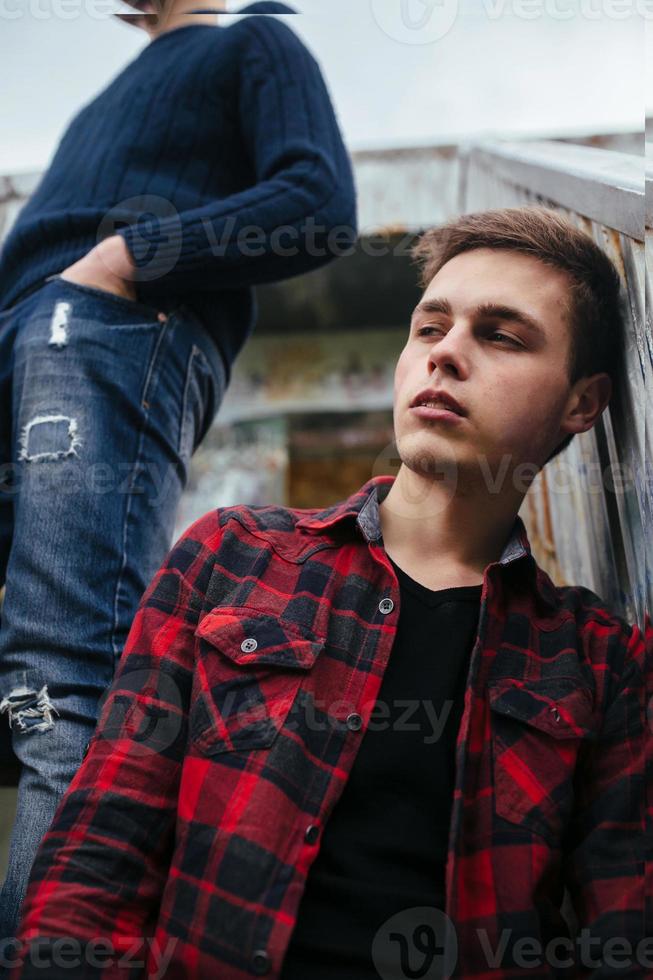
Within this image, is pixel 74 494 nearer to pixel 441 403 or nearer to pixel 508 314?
pixel 441 403

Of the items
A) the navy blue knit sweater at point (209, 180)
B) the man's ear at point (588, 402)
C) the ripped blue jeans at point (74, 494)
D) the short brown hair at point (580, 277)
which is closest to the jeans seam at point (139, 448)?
the ripped blue jeans at point (74, 494)

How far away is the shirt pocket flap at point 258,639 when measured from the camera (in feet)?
4.00

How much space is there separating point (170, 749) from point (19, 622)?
36 cm

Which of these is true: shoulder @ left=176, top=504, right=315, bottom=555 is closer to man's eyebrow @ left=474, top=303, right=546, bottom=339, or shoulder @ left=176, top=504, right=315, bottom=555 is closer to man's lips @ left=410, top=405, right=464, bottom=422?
man's lips @ left=410, top=405, right=464, bottom=422

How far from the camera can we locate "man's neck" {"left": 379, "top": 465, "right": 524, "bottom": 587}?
1.43m

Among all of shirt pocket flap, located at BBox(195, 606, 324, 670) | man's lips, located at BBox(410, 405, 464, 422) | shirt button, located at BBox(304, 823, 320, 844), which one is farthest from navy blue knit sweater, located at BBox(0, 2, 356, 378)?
shirt button, located at BBox(304, 823, 320, 844)

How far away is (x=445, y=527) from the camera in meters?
1.45

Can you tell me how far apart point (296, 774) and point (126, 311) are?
91 cm

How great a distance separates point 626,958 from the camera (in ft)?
3.41

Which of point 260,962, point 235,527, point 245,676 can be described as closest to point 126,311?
point 235,527

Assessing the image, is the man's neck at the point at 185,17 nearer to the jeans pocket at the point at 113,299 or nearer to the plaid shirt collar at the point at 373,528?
the jeans pocket at the point at 113,299

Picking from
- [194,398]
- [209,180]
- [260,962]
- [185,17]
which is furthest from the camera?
[185,17]

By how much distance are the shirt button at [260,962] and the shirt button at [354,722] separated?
0.29 meters

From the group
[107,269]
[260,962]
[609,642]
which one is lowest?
[260,962]
